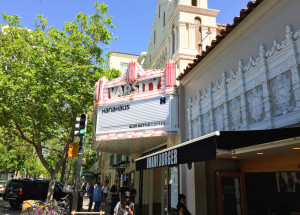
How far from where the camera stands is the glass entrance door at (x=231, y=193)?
805cm

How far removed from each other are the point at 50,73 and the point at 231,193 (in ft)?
39.0

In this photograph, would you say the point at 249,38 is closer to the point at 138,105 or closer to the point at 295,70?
the point at 295,70

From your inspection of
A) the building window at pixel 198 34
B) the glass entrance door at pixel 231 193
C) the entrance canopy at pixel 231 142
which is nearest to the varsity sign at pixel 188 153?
the entrance canopy at pixel 231 142

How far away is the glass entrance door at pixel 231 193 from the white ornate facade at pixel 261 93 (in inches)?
67.2

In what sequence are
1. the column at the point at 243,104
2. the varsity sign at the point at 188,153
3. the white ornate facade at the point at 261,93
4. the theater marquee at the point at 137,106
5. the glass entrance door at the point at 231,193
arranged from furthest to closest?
the theater marquee at the point at 137,106, the glass entrance door at the point at 231,193, the column at the point at 243,104, the white ornate facade at the point at 261,93, the varsity sign at the point at 188,153

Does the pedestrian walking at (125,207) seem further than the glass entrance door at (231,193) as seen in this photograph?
No

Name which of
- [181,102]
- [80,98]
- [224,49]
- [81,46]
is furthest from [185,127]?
[81,46]

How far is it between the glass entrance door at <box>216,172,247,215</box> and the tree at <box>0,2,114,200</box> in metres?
9.54

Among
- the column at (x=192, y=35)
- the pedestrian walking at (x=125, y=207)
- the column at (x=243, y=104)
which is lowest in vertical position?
the pedestrian walking at (x=125, y=207)

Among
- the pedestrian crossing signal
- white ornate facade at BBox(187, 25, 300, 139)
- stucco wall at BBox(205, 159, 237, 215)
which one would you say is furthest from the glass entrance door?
the pedestrian crossing signal

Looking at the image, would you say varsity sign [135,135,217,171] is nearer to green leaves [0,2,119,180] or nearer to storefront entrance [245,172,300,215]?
storefront entrance [245,172,300,215]

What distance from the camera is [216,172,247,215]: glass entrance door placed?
26.4 ft

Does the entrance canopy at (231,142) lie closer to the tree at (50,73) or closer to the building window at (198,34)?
the building window at (198,34)

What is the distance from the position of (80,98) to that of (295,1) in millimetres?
12690
